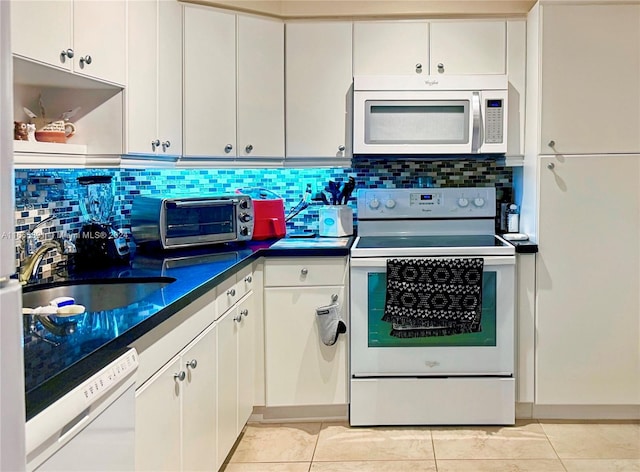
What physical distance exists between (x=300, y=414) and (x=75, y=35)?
2.08 m

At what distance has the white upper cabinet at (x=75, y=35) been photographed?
6.09ft

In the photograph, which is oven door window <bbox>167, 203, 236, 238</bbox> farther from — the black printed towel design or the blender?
the black printed towel design

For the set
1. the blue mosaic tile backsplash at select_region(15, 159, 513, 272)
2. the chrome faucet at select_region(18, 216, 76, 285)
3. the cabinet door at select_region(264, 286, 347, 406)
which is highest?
the blue mosaic tile backsplash at select_region(15, 159, 513, 272)

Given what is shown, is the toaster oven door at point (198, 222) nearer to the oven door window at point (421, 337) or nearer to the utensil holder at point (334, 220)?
the utensil holder at point (334, 220)

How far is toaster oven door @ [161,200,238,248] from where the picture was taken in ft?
10.3

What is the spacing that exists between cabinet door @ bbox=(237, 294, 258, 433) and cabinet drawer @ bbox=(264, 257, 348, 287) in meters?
0.16

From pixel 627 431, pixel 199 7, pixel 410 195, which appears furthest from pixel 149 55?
pixel 627 431

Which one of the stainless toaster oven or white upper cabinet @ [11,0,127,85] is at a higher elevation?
white upper cabinet @ [11,0,127,85]

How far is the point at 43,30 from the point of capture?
194 cm

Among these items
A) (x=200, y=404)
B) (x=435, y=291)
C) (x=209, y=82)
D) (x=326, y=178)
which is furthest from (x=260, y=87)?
(x=200, y=404)

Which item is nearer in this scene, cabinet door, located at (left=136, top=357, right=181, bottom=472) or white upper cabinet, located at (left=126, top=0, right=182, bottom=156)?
cabinet door, located at (left=136, top=357, right=181, bottom=472)

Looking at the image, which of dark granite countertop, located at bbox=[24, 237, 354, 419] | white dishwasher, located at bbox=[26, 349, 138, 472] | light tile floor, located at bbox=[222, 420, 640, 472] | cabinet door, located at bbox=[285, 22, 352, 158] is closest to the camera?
white dishwasher, located at bbox=[26, 349, 138, 472]

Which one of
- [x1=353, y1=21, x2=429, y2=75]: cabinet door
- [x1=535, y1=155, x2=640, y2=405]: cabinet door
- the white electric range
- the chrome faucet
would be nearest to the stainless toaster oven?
the chrome faucet

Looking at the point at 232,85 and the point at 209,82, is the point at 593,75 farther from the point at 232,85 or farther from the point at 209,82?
the point at 209,82
